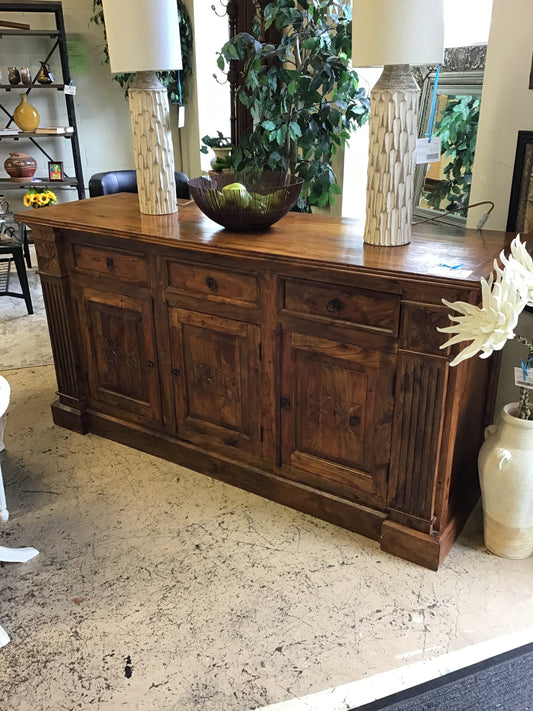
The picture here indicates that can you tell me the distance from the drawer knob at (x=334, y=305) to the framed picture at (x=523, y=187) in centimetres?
72

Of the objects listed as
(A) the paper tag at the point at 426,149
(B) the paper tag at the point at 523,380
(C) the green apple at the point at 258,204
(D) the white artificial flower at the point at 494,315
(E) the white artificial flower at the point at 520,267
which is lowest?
(B) the paper tag at the point at 523,380

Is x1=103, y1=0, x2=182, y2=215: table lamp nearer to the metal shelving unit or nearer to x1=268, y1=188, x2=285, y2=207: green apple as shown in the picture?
x1=268, y1=188, x2=285, y2=207: green apple

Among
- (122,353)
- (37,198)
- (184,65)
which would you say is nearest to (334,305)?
(122,353)

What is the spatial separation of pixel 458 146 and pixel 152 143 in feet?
3.93

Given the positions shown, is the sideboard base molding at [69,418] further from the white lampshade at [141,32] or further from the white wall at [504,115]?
the white wall at [504,115]

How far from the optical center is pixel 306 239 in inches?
80.1

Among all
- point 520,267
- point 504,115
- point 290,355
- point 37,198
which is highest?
point 504,115

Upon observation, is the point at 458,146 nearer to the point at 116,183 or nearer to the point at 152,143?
the point at 152,143

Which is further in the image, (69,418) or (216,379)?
(69,418)

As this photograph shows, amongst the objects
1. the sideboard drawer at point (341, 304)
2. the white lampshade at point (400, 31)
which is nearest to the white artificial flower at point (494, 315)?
the sideboard drawer at point (341, 304)

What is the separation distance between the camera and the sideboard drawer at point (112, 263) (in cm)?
227

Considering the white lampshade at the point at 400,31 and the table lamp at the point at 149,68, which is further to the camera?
the table lamp at the point at 149,68

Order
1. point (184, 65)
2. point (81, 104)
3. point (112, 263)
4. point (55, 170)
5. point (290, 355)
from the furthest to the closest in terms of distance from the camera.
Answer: point (81, 104) → point (55, 170) → point (184, 65) → point (112, 263) → point (290, 355)

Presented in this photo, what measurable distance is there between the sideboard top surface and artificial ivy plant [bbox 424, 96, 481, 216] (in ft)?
1.29
